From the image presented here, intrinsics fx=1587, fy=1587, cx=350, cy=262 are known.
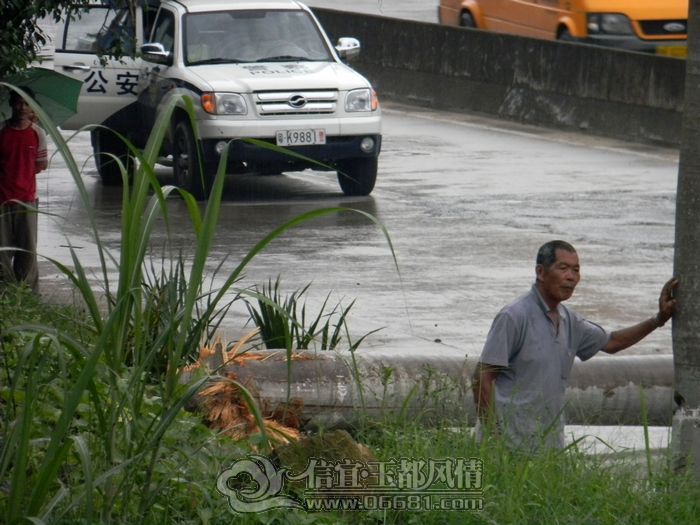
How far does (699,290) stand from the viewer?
19.9ft

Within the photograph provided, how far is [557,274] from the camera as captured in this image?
21.3 feet

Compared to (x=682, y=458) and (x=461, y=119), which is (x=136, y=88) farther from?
(x=682, y=458)

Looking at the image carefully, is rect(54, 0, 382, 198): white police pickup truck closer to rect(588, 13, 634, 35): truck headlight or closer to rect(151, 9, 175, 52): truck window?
rect(151, 9, 175, 52): truck window

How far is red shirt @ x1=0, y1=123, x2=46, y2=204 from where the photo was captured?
10766mm

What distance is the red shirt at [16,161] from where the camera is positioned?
Result: 10.8 metres

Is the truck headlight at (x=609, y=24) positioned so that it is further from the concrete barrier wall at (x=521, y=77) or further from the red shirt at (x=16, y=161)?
the red shirt at (x=16, y=161)

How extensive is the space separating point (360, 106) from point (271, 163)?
109cm

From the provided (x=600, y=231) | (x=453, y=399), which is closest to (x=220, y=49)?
(x=600, y=231)

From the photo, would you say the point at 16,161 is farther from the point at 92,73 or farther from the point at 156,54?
the point at 92,73

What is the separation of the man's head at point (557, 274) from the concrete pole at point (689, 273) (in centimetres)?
50

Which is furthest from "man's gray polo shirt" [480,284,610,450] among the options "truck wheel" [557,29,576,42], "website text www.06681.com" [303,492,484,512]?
"truck wheel" [557,29,576,42]

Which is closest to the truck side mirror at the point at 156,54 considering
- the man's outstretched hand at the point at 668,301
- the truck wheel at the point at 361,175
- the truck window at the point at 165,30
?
the truck window at the point at 165,30

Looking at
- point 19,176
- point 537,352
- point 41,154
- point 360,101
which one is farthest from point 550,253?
point 360,101

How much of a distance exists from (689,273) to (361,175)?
10.5m
